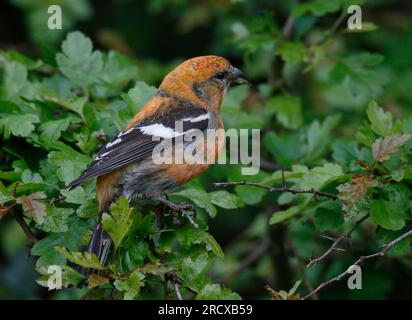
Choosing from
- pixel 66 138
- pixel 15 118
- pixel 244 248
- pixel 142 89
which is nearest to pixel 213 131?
pixel 142 89

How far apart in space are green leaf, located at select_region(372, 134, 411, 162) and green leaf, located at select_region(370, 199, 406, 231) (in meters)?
0.27

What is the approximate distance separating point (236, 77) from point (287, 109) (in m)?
0.55

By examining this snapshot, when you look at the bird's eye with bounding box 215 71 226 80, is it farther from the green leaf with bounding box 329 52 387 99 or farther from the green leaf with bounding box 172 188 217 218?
the green leaf with bounding box 172 188 217 218

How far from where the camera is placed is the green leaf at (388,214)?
4.25m

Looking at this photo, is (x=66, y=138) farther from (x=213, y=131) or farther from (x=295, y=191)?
(x=295, y=191)

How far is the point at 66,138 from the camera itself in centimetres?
488

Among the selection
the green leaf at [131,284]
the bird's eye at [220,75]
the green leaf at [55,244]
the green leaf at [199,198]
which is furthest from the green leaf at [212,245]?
the bird's eye at [220,75]

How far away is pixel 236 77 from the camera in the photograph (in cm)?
597

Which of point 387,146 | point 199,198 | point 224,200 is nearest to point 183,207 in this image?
point 199,198

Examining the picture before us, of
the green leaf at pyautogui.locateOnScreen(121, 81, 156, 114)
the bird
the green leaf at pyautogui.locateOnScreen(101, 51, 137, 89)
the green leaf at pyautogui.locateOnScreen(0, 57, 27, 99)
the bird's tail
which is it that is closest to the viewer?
the bird's tail

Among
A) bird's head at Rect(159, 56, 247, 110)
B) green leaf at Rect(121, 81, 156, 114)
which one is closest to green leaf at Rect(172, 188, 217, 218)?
green leaf at Rect(121, 81, 156, 114)

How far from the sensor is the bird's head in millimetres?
5621

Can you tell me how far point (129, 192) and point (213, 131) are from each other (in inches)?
31.9

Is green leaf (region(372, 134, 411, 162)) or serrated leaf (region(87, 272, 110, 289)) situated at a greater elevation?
green leaf (region(372, 134, 411, 162))
